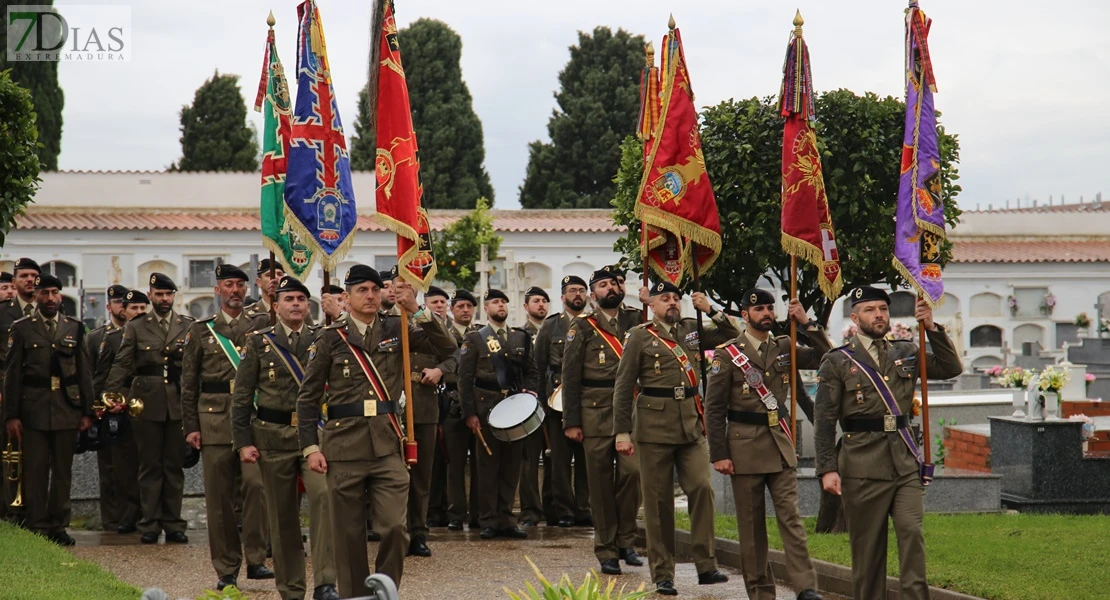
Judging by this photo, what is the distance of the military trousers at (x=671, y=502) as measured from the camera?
30.8ft

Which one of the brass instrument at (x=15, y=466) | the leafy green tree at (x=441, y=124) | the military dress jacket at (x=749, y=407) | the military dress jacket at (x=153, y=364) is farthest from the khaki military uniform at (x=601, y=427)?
the leafy green tree at (x=441, y=124)

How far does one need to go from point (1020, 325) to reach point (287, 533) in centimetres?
4089

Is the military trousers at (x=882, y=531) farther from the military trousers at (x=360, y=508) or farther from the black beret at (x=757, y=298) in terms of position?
the military trousers at (x=360, y=508)

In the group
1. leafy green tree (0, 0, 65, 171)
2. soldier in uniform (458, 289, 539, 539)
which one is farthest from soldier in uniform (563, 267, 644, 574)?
leafy green tree (0, 0, 65, 171)

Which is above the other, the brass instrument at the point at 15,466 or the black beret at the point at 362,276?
the black beret at the point at 362,276

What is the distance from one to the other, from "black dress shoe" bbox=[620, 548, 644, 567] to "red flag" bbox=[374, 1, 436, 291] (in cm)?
283

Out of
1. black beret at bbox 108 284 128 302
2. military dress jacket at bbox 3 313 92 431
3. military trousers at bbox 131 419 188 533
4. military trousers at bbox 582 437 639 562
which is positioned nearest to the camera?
military trousers at bbox 582 437 639 562

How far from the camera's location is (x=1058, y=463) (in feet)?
42.6

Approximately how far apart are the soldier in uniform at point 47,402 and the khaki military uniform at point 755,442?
19.0 ft

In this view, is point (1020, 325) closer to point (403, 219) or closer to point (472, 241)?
point (472, 241)

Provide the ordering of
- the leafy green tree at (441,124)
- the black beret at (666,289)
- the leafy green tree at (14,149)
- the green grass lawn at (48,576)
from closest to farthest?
the green grass lawn at (48,576)
the black beret at (666,289)
the leafy green tree at (14,149)
the leafy green tree at (441,124)

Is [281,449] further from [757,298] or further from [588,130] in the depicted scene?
[588,130]

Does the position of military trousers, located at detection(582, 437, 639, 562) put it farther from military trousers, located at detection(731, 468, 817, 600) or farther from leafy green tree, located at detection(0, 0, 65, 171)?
leafy green tree, located at detection(0, 0, 65, 171)

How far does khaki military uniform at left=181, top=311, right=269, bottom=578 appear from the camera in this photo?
9.44 metres
